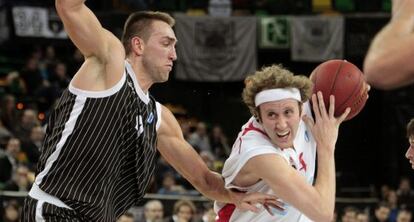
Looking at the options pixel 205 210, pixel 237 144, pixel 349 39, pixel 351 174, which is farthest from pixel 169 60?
pixel 351 174

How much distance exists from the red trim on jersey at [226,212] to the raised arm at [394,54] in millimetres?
2760

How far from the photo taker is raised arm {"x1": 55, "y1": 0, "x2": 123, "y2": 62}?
4.47 meters

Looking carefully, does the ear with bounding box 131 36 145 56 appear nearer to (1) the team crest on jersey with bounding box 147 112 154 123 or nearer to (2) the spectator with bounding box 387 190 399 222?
(1) the team crest on jersey with bounding box 147 112 154 123

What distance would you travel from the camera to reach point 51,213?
4.65 meters

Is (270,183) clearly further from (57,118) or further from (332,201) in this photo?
(57,118)

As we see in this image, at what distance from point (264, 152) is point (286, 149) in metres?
0.22

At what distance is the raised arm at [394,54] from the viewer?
2602 mm

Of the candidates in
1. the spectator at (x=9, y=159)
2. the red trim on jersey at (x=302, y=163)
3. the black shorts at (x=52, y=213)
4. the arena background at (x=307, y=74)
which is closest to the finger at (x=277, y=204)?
the red trim on jersey at (x=302, y=163)

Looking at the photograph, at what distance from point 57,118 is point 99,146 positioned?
296mm

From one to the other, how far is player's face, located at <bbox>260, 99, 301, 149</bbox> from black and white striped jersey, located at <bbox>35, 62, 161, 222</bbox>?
2.45 ft

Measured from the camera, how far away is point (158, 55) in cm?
507

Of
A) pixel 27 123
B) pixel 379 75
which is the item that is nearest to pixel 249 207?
pixel 379 75

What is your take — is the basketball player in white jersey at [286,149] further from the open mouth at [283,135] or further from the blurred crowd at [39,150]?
the blurred crowd at [39,150]

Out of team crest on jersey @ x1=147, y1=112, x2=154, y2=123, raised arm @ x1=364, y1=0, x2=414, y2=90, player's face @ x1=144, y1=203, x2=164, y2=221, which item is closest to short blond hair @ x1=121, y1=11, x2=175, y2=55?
team crest on jersey @ x1=147, y1=112, x2=154, y2=123
